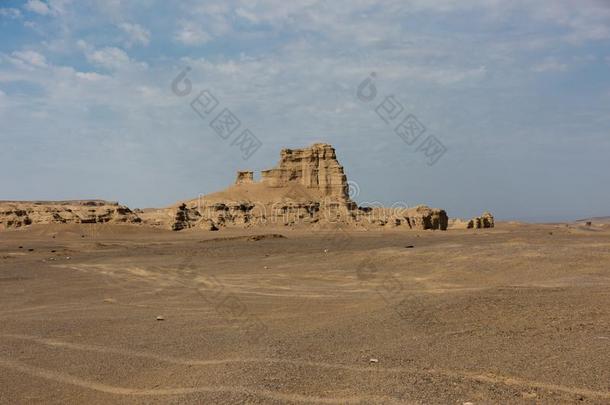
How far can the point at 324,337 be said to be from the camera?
8234 mm

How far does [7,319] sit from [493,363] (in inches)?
362

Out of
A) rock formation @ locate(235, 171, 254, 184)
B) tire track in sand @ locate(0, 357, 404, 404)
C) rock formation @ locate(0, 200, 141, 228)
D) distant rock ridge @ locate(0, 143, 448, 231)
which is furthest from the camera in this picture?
rock formation @ locate(235, 171, 254, 184)

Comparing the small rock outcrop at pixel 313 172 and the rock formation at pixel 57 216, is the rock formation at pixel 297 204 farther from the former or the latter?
the rock formation at pixel 57 216

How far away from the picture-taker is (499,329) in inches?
313

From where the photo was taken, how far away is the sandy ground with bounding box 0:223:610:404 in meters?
5.50

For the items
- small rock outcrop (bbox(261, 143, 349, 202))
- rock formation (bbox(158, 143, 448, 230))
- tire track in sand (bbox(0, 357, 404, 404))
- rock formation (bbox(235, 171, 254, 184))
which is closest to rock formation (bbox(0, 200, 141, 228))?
rock formation (bbox(158, 143, 448, 230))

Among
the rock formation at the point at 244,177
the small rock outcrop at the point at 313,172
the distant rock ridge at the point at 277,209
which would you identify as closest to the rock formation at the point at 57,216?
the distant rock ridge at the point at 277,209

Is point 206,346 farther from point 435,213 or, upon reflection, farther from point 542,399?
point 435,213

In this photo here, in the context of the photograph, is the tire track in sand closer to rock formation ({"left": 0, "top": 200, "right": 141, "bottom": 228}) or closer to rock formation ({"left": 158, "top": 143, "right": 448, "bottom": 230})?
rock formation ({"left": 0, "top": 200, "right": 141, "bottom": 228})

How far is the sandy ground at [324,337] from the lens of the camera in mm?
5500

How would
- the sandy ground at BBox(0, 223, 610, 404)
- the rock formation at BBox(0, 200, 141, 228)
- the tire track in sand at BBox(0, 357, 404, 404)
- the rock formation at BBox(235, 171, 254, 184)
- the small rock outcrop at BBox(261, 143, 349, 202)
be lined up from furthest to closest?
the rock formation at BBox(235, 171, 254, 184) → the small rock outcrop at BBox(261, 143, 349, 202) → the rock formation at BBox(0, 200, 141, 228) → the sandy ground at BBox(0, 223, 610, 404) → the tire track in sand at BBox(0, 357, 404, 404)

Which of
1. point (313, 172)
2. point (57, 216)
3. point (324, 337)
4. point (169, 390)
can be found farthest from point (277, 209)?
point (169, 390)

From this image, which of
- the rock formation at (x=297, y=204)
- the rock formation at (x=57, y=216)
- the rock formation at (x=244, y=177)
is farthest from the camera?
the rock formation at (x=244, y=177)

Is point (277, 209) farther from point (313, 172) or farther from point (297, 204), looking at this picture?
point (313, 172)
